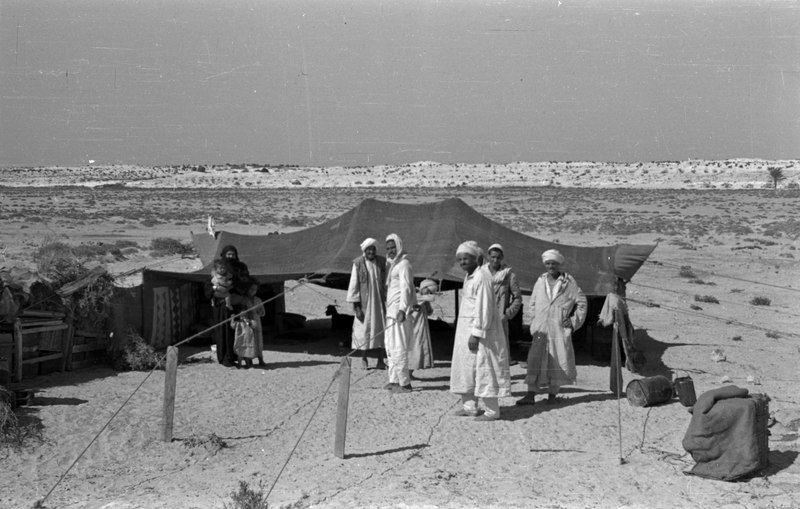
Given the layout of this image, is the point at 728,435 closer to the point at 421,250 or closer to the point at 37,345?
the point at 421,250

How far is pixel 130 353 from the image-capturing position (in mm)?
10547

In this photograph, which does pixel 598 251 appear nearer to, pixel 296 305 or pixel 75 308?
pixel 296 305

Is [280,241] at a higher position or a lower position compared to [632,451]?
higher

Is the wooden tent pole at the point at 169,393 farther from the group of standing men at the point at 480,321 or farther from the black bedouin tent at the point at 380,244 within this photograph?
the black bedouin tent at the point at 380,244

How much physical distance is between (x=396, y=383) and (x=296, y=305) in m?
6.39

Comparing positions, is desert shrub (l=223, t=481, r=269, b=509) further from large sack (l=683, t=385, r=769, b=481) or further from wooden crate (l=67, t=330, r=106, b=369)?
wooden crate (l=67, t=330, r=106, b=369)

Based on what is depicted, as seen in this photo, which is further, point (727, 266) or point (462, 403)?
point (727, 266)

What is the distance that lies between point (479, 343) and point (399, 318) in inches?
47.5

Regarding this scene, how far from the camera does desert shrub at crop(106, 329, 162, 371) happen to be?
1048 cm

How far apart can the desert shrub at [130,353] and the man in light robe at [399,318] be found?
286 centimetres

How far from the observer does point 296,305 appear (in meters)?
15.7

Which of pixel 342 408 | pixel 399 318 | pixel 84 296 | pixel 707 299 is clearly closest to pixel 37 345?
pixel 84 296

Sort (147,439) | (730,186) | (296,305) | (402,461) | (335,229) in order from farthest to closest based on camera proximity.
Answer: (730,186) → (296,305) → (335,229) → (147,439) → (402,461)

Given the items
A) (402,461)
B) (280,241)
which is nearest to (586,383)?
(402,461)
